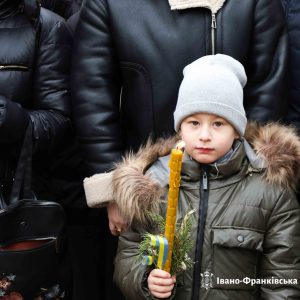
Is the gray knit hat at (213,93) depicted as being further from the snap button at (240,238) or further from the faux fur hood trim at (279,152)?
the snap button at (240,238)

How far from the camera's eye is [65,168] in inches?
110

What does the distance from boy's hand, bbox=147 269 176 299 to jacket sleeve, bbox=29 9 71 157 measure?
0.80m

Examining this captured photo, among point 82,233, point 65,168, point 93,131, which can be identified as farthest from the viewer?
point 82,233

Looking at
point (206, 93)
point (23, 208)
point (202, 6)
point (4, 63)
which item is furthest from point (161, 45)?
point (23, 208)

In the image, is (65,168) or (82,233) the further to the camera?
(82,233)

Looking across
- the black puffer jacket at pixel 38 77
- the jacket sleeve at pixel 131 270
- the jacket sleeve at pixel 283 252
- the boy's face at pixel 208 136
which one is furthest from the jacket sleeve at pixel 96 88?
the jacket sleeve at pixel 283 252

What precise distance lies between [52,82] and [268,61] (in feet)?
2.84

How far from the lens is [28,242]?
2.28m

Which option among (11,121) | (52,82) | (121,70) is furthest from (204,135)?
(52,82)

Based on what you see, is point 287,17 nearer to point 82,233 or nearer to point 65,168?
point 65,168

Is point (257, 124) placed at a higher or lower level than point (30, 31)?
lower

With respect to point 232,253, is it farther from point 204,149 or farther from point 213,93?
point 213,93

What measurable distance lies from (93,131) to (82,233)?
0.68 m

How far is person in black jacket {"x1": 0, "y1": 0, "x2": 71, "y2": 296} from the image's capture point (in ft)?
8.09
